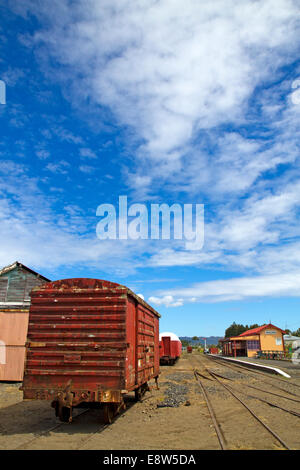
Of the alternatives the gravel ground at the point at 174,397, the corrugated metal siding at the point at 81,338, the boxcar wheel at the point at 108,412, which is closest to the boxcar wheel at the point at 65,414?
the corrugated metal siding at the point at 81,338

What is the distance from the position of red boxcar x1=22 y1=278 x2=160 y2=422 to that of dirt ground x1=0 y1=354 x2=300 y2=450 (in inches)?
23.0

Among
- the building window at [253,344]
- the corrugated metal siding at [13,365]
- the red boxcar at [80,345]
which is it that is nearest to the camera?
the red boxcar at [80,345]

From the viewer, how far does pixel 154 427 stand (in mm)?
8281

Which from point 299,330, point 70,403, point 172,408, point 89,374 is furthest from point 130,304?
point 299,330

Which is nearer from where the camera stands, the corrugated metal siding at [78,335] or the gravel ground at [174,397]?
the corrugated metal siding at [78,335]

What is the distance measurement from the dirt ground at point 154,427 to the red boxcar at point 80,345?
0.58m

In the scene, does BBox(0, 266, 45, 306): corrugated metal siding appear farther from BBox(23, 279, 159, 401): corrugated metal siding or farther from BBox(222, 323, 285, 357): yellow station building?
BBox(222, 323, 285, 357): yellow station building

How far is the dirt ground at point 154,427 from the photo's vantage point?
682 cm

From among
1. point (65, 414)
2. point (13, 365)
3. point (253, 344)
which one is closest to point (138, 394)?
point (65, 414)

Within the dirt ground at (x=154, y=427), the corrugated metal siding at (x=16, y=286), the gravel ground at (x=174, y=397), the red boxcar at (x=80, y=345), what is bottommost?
the gravel ground at (x=174, y=397)

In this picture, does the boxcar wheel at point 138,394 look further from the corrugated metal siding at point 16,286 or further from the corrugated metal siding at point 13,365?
the corrugated metal siding at point 16,286

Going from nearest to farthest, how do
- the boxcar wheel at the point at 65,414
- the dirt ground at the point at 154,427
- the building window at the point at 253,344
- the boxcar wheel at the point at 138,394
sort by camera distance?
the dirt ground at the point at 154,427
the boxcar wheel at the point at 65,414
the boxcar wheel at the point at 138,394
the building window at the point at 253,344

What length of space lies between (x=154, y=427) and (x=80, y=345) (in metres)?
2.84

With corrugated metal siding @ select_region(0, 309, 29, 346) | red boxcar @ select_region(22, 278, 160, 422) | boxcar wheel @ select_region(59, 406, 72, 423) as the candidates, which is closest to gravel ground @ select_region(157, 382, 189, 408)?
red boxcar @ select_region(22, 278, 160, 422)
